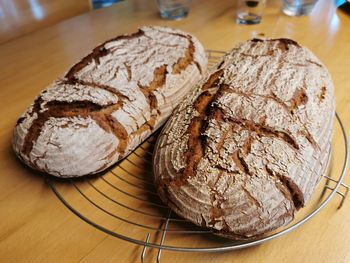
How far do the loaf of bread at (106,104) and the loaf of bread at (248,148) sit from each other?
117 millimetres

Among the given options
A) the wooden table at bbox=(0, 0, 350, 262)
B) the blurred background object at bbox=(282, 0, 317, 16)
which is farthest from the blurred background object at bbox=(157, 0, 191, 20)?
the blurred background object at bbox=(282, 0, 317, 16)

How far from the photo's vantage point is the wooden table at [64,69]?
31.1 inches

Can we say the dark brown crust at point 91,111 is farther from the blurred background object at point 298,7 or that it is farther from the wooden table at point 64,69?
the blurred background object at point 298,7

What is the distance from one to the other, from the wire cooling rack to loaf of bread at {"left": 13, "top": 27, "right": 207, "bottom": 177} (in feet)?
0.18

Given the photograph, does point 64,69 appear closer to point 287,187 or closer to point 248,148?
point 248,148

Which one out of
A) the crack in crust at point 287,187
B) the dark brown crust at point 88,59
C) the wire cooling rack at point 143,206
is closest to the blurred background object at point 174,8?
the dark brown crust at point 88,59

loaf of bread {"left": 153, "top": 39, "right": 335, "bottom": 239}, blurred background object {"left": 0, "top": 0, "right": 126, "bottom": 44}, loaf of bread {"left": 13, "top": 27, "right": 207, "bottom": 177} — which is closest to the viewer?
loaf of bread {"left": 153, "top": 39, "right": 335, "bottom": 239}

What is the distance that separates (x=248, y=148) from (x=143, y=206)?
317 mm

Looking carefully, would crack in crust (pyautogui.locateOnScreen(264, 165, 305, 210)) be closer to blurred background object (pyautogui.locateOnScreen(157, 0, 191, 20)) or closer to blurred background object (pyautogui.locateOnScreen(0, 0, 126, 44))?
blurred background object (pyautogui.locateOnScreen(157, 0, 191, 20))

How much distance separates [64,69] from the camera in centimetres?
147

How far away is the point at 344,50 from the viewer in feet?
5.08

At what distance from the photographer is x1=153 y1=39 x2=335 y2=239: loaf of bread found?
752 millimetres

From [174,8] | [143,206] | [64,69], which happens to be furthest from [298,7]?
[143,206]

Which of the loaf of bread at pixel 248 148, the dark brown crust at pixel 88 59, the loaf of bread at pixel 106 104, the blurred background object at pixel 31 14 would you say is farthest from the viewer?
the blurred background object at pixel 31 14
